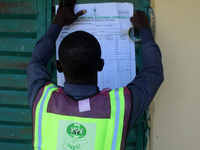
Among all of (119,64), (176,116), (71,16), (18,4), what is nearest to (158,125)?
(176,116)

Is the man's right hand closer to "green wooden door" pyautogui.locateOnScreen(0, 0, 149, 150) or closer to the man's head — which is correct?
"green wooden door" pyautogui.locateOnScreen(0, 0, 149, 150)

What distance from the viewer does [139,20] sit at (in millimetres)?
1329

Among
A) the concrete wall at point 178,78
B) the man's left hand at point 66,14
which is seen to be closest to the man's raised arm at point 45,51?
the man's left hand at point 66,14

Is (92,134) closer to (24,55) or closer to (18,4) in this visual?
(24,55)

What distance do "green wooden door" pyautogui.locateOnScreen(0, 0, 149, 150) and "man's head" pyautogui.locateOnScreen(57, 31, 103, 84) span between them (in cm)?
66

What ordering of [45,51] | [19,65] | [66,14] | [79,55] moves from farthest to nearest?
[19,65]
[66,14]
[45,51]
[79,55]

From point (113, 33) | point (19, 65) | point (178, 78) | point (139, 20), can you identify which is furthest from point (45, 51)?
point (178, 78)

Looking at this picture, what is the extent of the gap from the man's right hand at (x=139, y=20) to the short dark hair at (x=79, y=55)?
22.2 inches

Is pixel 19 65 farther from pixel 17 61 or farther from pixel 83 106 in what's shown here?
pixel 83 106

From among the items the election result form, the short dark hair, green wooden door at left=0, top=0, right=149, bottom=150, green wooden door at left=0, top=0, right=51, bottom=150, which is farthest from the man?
green wooden door at left=0, top=0, right=51, bottom=150

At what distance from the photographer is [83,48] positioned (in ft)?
2.85

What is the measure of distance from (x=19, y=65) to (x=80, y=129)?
104 cm

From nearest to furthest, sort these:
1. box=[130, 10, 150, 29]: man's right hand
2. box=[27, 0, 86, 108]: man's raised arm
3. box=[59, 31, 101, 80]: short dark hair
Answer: box=[59, 31, 101, 80]: short dark hair < box=[27, 0, 86, 108]: man's raised arm < box=[130, 10, 150, 29]: man's right hand

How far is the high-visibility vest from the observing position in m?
0.90
